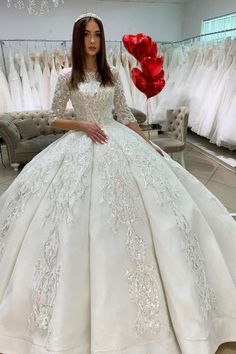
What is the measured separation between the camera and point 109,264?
133cm

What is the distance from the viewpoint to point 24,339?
1.33m

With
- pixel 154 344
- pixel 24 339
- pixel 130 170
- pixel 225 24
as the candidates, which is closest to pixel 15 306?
pixel 24 339

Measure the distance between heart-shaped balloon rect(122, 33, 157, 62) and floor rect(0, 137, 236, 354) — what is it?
165cm

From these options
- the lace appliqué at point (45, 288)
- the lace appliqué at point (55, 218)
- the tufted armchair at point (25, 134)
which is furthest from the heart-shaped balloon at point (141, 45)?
the tufted armchair at point (25, 134)

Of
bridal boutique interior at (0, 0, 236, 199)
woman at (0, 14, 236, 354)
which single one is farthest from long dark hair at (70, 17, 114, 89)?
bridal boutique interior at (0, 0, 236, 199)

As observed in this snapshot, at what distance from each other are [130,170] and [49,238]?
51 centimetres

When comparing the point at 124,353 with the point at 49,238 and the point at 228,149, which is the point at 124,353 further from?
the point at 228,149

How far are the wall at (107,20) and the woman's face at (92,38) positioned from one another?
4738 millimetres

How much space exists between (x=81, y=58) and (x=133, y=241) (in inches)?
41.1

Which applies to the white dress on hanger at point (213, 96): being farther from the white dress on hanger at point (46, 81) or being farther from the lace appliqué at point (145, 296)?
the lace appliqué at point (145, 296)

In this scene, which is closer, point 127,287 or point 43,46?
point 127,287

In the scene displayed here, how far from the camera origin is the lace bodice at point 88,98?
1.76 meters

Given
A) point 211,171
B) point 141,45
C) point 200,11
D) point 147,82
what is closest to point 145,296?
point 147,82

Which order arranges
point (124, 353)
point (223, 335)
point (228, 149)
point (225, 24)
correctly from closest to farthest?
point (124, 353)
point (223, 335)
point (228, 149)
point (225, 24)
